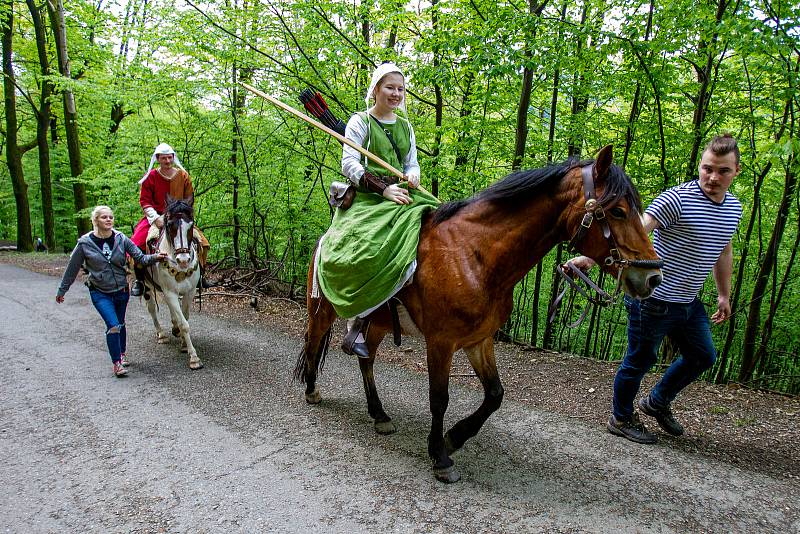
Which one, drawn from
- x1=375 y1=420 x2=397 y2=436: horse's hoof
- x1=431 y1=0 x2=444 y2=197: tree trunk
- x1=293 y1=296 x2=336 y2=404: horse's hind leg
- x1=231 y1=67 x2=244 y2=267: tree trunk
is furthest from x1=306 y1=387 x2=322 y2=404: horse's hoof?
x1=231 y1=67 x2=244 y2=267: tree trunk

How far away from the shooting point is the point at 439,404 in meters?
3.12

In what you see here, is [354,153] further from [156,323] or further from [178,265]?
[156,323]

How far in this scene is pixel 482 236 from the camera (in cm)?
302

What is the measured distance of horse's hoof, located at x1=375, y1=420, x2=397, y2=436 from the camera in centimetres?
379

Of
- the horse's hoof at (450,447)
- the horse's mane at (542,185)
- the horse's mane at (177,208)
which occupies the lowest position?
the horse's hoof at (450,447)

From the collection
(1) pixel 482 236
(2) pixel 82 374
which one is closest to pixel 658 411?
→ (1) pixel 482 236

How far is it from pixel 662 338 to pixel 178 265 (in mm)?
5108

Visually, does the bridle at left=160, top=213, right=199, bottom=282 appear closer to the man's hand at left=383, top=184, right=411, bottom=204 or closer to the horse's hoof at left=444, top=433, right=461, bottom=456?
the man's hand at left=383, top=184, right=411, bottom=204

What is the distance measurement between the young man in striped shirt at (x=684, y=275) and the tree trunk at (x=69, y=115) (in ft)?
44.1

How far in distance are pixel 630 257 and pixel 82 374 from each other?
5540 millimetres

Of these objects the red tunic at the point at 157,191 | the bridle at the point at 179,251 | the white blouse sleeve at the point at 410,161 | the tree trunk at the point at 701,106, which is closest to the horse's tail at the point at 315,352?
the white blouse sleeve at the point at 410,161

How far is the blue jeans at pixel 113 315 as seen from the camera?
509cm

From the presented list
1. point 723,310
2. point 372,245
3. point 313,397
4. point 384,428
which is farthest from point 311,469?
point 723,310

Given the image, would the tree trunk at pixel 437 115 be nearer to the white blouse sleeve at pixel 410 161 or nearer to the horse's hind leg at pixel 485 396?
the white blouse sleeve at pixel 410 161
